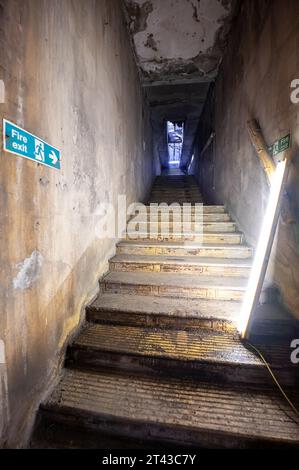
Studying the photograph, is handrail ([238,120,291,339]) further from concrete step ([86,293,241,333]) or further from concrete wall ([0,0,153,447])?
concrete wall ([0,0,153,447])

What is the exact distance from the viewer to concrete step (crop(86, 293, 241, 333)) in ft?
6.42

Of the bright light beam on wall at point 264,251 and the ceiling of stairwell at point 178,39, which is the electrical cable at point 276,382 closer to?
the bright light beam on wall at point 264,251

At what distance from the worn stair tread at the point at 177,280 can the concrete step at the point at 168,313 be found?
0.17 m

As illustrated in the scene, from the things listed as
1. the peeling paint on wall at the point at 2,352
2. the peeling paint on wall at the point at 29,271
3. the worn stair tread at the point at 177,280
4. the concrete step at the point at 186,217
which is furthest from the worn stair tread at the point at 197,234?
the peeling paint on wall at the point at 2,352

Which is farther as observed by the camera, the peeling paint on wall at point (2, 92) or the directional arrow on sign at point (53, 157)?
the directional arrow on sign at point (53, 157)

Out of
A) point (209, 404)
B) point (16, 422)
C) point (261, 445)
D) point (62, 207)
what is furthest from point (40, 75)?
point (261, 445)

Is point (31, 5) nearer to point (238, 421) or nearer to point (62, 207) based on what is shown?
point (62, 207)

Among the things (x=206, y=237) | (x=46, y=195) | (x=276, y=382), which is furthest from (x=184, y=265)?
(x=46, y=195)

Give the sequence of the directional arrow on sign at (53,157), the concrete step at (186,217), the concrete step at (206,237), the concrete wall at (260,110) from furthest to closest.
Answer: the concrete step at (186,217) < the concrete step at (206,237) < the concrete wall at (260,110) < the directional arrow on sign at (53,157)

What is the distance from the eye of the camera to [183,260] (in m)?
2.77

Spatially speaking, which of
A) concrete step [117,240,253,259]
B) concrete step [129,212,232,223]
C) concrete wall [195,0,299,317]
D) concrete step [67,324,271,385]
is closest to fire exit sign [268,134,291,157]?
concrete wall [195,0,299,317]

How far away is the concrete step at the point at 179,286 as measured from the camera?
227 centimetres

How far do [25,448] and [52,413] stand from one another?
0.65 feet

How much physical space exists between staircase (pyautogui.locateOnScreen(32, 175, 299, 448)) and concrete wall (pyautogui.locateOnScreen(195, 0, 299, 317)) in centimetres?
57
